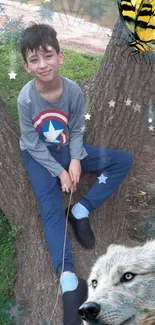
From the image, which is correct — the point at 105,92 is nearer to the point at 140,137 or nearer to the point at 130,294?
the point at 140,137

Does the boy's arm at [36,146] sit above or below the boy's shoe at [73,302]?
above

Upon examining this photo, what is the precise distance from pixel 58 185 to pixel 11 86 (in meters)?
2.74

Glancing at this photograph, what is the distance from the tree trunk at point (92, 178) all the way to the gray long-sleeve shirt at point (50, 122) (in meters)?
0.33

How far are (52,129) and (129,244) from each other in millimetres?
1265

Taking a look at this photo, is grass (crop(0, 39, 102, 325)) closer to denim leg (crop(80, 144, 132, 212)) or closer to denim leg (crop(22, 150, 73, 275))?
denim leg (crop(22, 150, 73, 275))

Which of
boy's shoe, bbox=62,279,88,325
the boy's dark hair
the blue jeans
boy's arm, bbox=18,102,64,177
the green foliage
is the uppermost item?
the boy's dark hair

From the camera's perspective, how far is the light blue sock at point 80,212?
350 cm

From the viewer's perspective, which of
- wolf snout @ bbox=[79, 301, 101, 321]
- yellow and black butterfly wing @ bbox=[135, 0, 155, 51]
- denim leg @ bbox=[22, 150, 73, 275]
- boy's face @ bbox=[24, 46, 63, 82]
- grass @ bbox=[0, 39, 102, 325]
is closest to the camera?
yellow and black butterfly wing @ bbox=[135, 0, 155, 51]

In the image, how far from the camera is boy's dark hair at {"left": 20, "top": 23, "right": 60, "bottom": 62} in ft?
8.58

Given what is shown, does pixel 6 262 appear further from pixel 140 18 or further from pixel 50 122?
pixel 140 18

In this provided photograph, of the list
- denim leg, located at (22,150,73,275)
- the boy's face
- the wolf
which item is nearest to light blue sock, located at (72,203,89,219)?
denim leg, located at (22,150,73,275)

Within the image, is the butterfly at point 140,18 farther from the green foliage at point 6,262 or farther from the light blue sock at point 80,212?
the green foliage at point 6,262

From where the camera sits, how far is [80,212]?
351 cm

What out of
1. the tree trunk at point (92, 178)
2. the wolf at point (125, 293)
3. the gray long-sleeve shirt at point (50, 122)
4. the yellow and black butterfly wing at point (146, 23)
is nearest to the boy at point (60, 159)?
the gray long-sleeve shirt at point (50, 122)
